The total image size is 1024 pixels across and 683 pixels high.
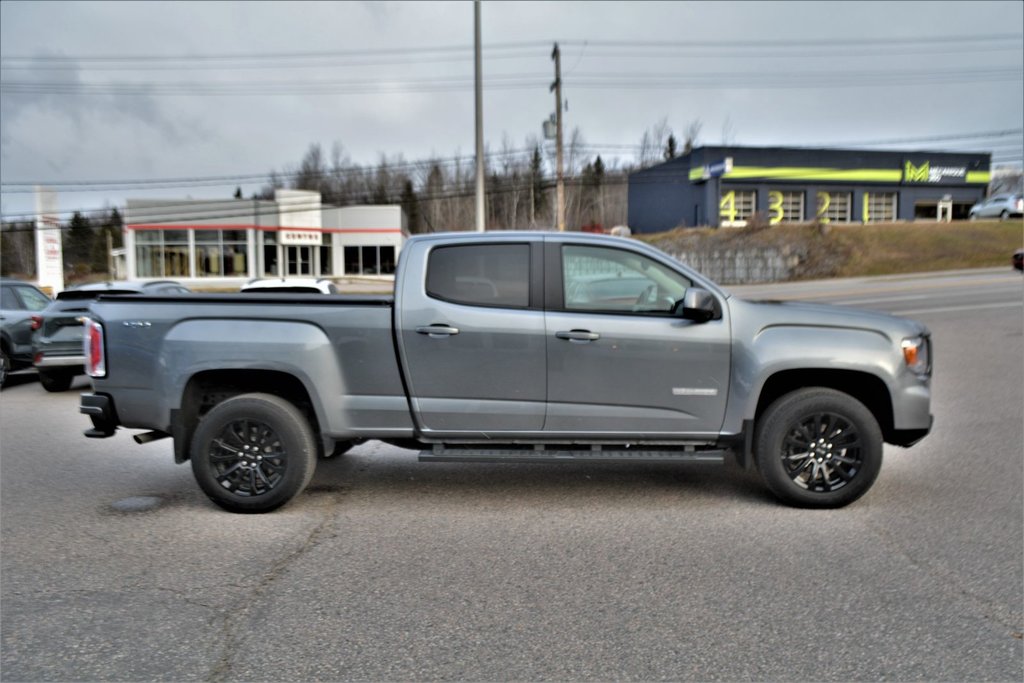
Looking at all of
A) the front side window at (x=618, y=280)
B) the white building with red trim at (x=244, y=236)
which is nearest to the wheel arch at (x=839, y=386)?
the front side window at (x=618, y=280)

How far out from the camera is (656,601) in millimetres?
3881

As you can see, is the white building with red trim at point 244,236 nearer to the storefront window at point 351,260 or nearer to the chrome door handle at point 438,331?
the storefront window at point 351,260

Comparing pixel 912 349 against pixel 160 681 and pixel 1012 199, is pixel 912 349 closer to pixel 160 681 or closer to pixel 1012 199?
pixel 160 681

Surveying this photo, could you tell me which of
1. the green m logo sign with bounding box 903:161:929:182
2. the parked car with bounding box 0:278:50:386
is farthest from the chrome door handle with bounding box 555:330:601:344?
the green m logo sign with bounding box 903:161:929:182

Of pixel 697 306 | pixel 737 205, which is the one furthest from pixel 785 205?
pixel 697 306

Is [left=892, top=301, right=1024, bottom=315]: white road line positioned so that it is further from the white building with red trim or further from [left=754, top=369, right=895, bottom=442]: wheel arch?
the white building with red trim

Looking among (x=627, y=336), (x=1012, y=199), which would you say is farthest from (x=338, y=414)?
(x=1012, y=199)

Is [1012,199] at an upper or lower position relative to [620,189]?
lower

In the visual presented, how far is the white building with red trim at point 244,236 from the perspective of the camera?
45438 millimetres

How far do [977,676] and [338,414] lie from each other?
3.95m

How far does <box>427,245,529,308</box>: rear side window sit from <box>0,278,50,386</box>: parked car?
370 inches

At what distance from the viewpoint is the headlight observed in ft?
17.3

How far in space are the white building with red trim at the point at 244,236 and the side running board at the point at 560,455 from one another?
42.2 m

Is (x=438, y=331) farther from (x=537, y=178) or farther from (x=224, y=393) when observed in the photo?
(x=537, y=178)
